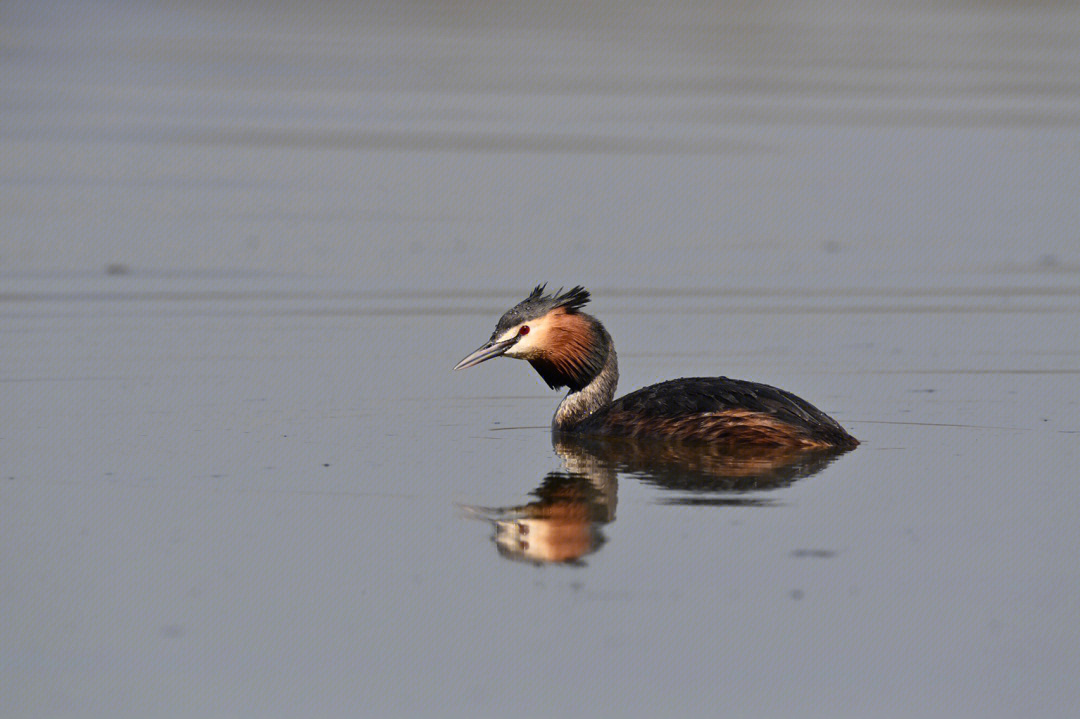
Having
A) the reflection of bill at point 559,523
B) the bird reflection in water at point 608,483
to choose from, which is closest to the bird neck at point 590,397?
the bird reflection in water at point 608,483

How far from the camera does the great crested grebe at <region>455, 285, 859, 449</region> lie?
9828 millimetres

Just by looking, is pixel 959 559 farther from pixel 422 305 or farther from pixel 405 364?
pixel 422 305

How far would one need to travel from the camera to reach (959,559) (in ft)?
24.7

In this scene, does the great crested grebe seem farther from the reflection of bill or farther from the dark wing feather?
the reflection of bill

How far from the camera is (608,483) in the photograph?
9.15 m

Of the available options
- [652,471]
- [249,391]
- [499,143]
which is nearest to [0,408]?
[249,391]

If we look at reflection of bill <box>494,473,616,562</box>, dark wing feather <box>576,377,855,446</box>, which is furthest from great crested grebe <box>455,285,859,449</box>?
reflection of bill <box>494,473,616,562</box>

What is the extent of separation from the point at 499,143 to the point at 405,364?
10.4 meters

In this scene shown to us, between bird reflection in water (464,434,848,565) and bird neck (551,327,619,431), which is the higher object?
bird neck (551,327,619,431)

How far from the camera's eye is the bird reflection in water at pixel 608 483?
7930 millimetres

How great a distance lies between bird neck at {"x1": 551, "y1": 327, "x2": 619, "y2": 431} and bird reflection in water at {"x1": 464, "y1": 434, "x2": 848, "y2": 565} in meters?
0.21

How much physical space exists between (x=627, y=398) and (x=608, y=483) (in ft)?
4.96

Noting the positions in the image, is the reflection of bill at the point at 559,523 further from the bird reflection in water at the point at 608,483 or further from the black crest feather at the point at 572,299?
the black crest feather at the point at 572,299

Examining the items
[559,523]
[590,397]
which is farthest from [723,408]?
[559,523]
